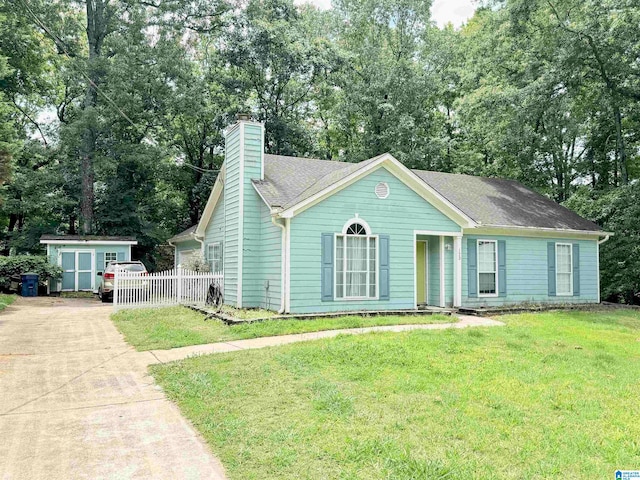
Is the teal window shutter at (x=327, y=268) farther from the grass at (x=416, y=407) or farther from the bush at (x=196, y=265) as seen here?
the bush at (x=196, y=265)

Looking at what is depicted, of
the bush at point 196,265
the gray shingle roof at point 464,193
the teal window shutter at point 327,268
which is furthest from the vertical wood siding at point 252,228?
the bush at point 196,265

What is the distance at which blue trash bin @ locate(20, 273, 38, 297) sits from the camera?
21109 mm

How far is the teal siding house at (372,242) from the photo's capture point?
40.8 feet

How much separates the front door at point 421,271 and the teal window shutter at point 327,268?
11.8ft

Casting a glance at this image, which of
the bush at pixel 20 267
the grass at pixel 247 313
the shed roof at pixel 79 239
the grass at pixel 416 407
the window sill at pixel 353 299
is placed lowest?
the grass at pixel 416 407

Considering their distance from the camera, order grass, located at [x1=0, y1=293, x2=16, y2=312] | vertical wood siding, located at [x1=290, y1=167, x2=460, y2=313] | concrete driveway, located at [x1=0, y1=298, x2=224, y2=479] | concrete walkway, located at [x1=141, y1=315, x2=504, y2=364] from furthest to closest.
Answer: grass, located at [x1=0, y1=293, x2=16, y2=312], vertical wood siding, located at [x1=290, y1=167, x2=460, y2=313], concrete walkway, located at [x1=141, y1=315, x2=504, y2=364], concrete driveway, located at [x1=0, y1=298, x2=224, y2=479]

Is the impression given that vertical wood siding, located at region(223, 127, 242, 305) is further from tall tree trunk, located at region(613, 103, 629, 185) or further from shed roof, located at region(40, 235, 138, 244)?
tall tree trunk, located at region(613, 103, 629, 185)

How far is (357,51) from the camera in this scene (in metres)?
30.4

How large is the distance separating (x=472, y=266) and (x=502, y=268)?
1124 mm

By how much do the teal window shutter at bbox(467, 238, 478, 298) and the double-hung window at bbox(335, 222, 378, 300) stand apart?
3.58 meters

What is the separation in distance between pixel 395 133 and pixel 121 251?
1492 cm

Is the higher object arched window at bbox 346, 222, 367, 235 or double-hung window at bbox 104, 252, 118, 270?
arched window at bbox 346, 222, 367, 235

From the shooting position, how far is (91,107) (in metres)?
24.5

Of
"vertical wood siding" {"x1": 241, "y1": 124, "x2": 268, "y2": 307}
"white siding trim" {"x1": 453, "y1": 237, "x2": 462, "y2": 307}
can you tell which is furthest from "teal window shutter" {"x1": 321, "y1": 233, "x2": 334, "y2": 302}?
"white siding trim" {"x1": 453, "y1": 237, "x2": 462, "y2": 307}
